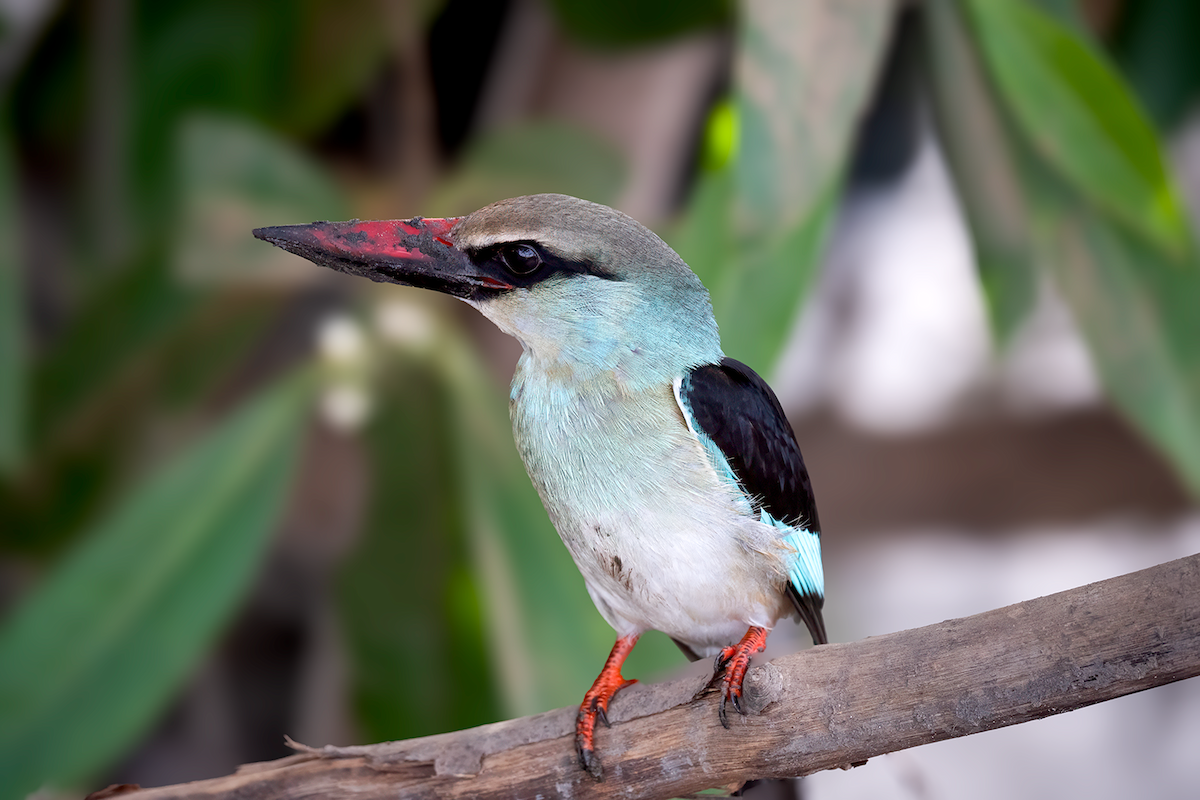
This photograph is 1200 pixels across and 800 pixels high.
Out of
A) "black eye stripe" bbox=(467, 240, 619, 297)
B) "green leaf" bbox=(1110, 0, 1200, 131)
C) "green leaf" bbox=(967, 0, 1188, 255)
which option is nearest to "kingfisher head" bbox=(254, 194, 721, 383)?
"black eye stripe" bbox=(467, 240, 619, 297)

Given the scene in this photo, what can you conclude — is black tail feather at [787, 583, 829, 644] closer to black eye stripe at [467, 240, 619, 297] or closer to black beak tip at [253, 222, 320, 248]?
black eye stripe at [467, 240, 619, 297]

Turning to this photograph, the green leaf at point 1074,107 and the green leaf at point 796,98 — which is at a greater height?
the green leaf at point 1074,107

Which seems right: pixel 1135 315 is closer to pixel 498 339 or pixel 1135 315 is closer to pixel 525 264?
pixel 525 264

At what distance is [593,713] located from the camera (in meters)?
0.57

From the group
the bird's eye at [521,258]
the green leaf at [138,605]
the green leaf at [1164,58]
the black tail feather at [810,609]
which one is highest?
the green leaf at [1164,58]

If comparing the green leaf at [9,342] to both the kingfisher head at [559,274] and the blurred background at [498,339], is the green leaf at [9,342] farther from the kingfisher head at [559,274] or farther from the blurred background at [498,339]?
the kingfisher head at [559,274]

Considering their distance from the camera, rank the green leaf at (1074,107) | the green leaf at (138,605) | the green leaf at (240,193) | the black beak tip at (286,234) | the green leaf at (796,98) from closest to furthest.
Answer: the black beak tip at (286,234), the green leaf at (796,98), the green leaf at (1074,107), the green leaf at (138,605), the green leaf at (240,193)

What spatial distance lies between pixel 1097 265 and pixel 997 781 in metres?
0.89

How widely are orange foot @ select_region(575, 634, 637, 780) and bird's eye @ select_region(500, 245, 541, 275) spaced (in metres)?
0.25

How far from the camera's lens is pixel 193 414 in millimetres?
1541

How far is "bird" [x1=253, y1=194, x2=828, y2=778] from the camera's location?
1.64 feet

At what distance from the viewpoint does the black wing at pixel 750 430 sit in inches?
20.2

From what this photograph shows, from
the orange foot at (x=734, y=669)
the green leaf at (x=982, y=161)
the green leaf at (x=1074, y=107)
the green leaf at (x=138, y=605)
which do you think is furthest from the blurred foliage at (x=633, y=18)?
the orange foot at (x=734, y=669)

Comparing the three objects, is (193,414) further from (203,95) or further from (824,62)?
(824,62)
